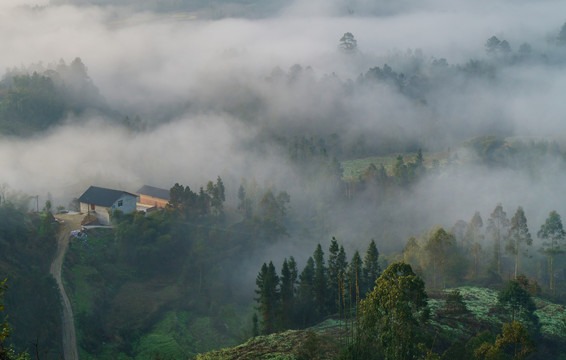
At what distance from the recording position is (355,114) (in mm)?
179125

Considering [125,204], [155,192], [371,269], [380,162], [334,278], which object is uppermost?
[380,162]

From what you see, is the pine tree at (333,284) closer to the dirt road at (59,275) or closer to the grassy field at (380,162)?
the dirt road at (59,275)

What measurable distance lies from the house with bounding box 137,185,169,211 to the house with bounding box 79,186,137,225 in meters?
8.64

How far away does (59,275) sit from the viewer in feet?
245

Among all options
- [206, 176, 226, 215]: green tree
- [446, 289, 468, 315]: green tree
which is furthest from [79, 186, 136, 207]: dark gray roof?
[446, 289, 468, 315]: green tree

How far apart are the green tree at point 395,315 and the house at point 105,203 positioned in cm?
6325

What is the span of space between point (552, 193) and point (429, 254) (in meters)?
51.1

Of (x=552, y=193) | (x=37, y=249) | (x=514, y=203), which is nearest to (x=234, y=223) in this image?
(x=37, y=249)

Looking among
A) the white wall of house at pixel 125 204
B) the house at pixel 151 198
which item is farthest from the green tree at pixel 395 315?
the house at pixel 151 198

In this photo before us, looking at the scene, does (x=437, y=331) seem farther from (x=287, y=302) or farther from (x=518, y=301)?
(x=287, y=302)

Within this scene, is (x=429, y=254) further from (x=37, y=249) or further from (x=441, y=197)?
(x=37, y=249)

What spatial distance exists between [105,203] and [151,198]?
48.9 feet

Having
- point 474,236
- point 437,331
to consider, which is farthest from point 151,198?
point 437,331

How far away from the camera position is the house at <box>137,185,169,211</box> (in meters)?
106
